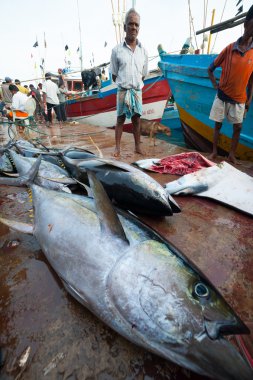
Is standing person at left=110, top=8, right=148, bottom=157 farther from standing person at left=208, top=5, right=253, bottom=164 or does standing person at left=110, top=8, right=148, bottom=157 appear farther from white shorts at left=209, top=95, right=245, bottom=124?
white shorts at left=209, top=95, right=245, bottom=124

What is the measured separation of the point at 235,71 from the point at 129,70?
189cm

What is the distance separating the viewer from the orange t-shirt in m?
3.71

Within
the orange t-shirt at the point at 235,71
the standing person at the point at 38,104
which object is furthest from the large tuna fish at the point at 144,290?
the standing person at the point at 38,104

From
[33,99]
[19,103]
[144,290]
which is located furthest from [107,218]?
[33,99]

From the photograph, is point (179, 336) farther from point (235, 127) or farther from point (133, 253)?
point (235, 127)

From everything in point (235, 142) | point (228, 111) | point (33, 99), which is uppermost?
point (228, 111)

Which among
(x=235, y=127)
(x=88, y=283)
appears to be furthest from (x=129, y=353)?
(x=235, y=127)

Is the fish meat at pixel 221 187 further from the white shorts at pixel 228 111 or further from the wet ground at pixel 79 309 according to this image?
the white shorts at pixel 228 111

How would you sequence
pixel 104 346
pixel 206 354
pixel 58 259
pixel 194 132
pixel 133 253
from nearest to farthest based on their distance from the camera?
pixel 206 354 → pixel 104 346 → pixel 133 253 → pixel 58 259 → pixel 194 132

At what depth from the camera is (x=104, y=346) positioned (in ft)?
3.65

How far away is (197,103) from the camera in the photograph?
214 inches

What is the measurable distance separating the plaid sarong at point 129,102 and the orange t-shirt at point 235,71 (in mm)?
1564

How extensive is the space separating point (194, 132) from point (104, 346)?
5749mm

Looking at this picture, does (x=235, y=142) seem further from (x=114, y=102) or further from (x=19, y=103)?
(x=19, y=103)
